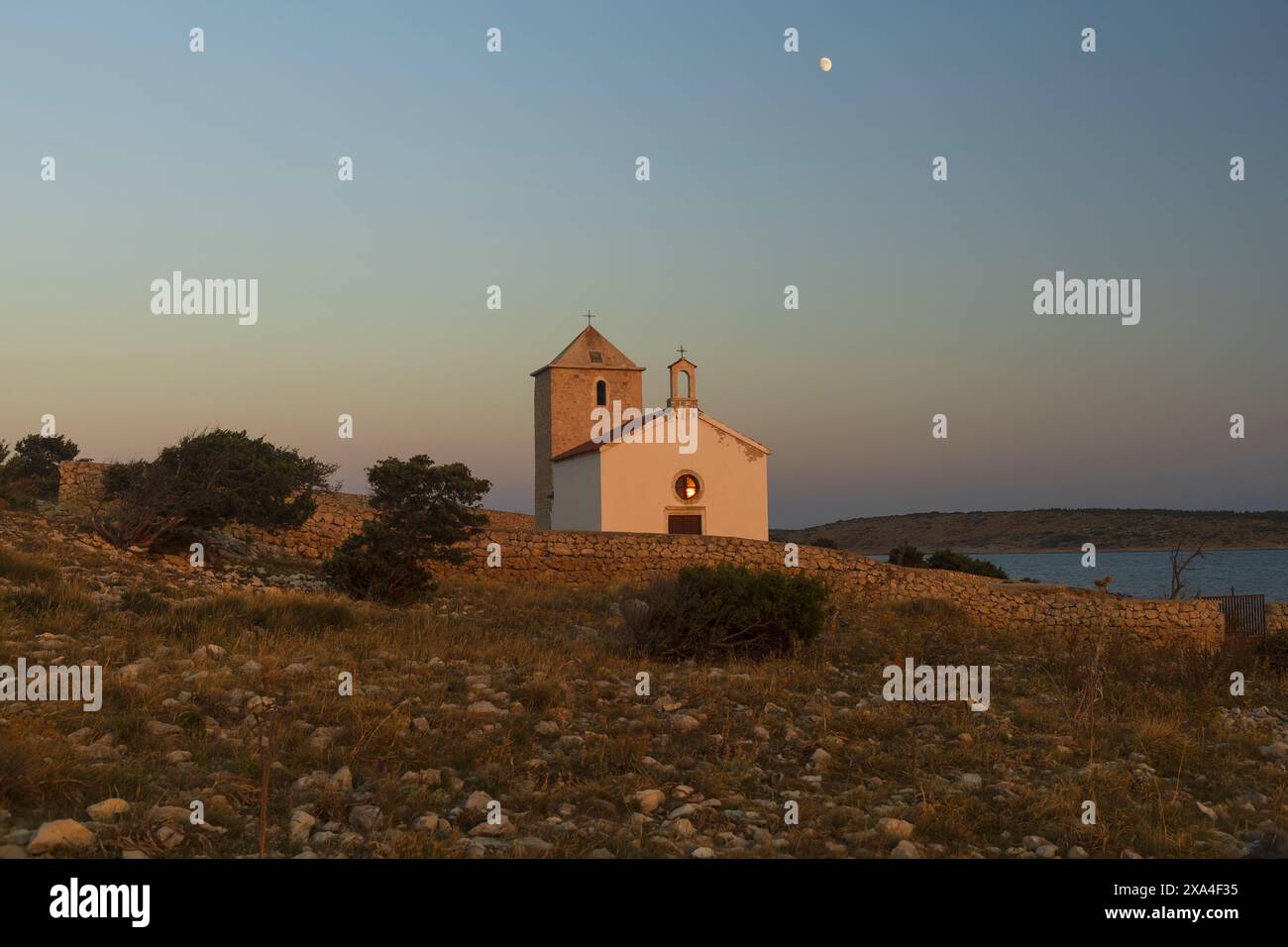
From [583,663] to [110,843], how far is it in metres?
5.30

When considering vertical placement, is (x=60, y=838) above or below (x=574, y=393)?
below

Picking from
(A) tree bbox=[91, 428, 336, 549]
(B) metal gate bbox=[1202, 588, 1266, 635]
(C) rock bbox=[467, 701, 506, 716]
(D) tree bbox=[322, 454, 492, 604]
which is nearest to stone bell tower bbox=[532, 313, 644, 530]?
(A) tree bbox=[91, 428, 336, 549]

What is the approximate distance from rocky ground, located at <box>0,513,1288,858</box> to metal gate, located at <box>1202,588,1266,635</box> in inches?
542

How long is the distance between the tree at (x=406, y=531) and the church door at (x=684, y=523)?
9.81m

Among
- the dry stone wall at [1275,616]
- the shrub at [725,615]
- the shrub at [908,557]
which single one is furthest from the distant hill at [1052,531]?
the shrub at [725,615]

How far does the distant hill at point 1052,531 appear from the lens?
78750 millimetres

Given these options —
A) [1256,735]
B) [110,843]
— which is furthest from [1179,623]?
[110,843]

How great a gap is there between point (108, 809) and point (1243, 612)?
83.1ft

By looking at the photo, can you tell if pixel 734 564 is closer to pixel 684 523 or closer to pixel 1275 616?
pixel 684 523

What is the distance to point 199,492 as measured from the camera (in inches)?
727

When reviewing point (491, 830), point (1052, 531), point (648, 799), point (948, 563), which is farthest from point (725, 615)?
point (1052, 531)

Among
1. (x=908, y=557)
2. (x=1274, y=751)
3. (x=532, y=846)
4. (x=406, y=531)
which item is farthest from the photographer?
(x=908, y=557)

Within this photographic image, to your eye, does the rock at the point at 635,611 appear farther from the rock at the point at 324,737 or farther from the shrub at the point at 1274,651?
the shrub at the point at 1274,651

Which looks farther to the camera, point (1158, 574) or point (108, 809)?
point (1158, 574)
